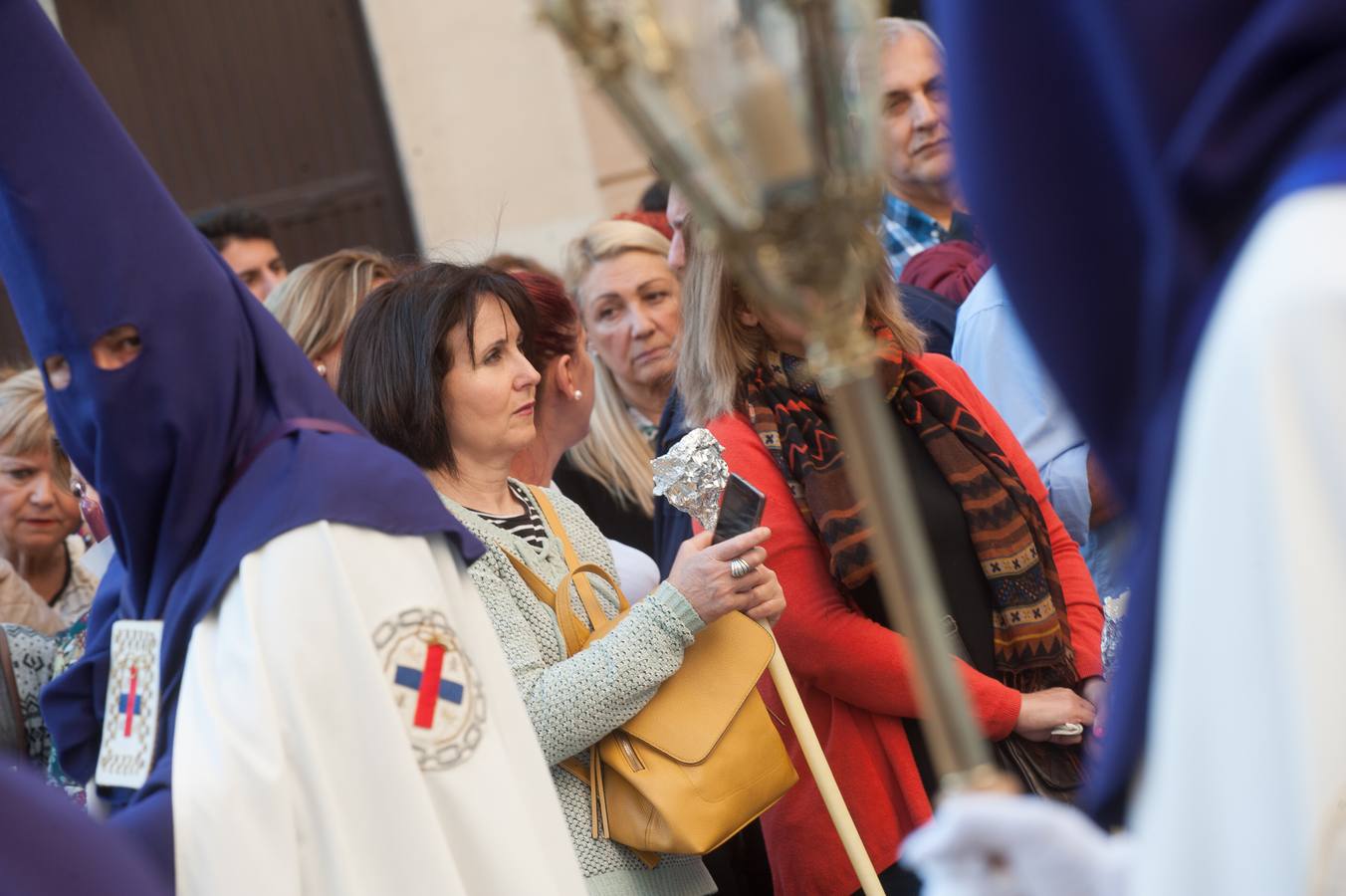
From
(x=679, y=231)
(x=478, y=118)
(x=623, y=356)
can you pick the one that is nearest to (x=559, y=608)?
(x=679, y=231)

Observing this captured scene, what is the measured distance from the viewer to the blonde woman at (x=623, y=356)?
4.11m

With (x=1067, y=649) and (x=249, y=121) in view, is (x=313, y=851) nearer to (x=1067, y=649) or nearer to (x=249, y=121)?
(x=1067, y=649)

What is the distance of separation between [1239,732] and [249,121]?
271 inches

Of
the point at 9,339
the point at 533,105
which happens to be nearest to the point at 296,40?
the point at 533,105

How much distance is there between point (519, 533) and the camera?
3.03 meters

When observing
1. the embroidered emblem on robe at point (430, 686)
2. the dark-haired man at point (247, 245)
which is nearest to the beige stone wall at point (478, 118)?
the dark-haired man at point (247, 245)

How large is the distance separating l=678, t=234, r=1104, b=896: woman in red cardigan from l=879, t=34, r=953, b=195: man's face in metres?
1.43

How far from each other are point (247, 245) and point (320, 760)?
3705 millimetres

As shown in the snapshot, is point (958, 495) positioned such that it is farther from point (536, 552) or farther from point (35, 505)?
point (35, 505)

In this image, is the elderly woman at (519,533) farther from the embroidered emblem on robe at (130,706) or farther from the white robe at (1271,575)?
the white robe at (1271,575)

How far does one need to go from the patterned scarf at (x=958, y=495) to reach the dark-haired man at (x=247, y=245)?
2812 mm

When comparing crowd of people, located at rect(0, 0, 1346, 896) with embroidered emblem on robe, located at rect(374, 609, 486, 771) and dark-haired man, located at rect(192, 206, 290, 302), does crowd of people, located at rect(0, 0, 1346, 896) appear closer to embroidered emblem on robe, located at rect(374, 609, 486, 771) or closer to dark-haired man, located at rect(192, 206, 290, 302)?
embroidered emblem on robe, located at rect(374, 609, 486, 771)

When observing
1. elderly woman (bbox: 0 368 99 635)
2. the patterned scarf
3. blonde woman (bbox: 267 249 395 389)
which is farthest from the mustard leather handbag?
elderly woman (bbox: 0 368 99 635)

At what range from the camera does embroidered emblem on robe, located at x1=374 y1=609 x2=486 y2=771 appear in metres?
2.19
